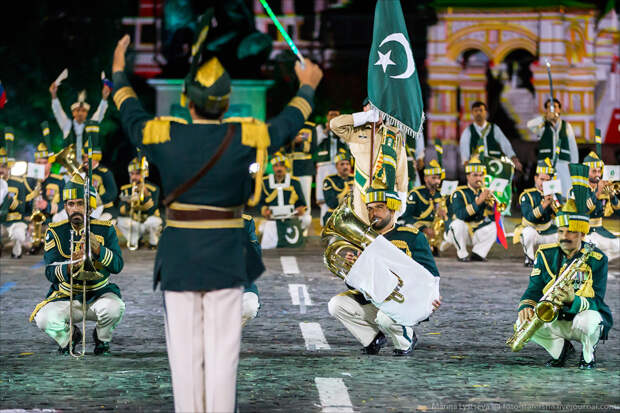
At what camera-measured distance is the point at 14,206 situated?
1783 centimetres

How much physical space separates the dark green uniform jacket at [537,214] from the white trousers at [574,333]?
698 centimetres

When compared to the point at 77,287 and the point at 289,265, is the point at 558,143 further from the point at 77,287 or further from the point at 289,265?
the point at 77,287

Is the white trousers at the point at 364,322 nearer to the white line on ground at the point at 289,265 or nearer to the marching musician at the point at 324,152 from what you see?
the white line on ground at the point at 289,265

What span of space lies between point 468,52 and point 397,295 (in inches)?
1254

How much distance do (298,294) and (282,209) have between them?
6.10m

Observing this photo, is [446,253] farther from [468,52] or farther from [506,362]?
[468,52]

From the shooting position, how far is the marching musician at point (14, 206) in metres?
17.2

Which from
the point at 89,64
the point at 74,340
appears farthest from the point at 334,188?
the point at 89,64

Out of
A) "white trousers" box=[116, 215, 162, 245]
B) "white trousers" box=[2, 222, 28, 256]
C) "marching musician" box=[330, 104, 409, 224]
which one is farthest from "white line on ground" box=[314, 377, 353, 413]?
"white trousers" box=[116, 215, 162, 245]

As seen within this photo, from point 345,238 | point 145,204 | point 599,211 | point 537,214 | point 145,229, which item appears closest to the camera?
point 345,238

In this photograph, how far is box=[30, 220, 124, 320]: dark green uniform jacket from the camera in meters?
9.31

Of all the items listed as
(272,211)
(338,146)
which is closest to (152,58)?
(338,146)

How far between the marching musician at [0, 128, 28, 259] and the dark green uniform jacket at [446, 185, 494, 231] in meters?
6.02

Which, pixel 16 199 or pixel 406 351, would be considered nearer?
pixel 406 351
